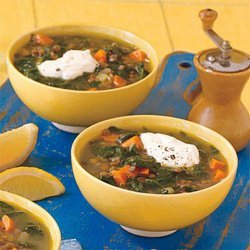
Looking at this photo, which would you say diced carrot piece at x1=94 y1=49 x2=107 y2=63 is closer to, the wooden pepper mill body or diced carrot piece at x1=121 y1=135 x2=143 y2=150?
the wooden pepper mill body

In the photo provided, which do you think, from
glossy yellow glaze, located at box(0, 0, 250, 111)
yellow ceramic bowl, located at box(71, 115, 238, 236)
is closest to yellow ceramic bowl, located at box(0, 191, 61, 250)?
yellow ceramic bowl, located at box(71, 115, 238, 236)

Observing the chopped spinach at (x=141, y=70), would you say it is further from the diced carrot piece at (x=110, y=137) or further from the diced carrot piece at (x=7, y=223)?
the diced carrot piece at (x=7, y=223)

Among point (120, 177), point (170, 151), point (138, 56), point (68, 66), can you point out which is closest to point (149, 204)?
point (120, 177)

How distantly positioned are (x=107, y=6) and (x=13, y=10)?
0.38m

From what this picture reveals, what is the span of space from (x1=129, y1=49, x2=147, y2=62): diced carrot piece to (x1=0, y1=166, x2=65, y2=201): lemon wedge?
541 millimetres

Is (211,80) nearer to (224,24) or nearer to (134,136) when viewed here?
(134,136)

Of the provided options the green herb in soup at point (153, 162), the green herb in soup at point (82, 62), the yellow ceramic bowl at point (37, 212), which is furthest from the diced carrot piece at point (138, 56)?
the yellow ceramic bowl at point (37, 212)

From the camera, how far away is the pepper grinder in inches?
80.2

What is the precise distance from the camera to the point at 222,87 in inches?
81.2

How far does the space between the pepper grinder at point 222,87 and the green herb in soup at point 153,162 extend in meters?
0.17

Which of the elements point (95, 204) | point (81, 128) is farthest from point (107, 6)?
point (95, 204)

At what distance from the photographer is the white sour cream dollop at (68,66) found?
83.5 inches

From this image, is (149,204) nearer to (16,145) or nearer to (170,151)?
(170,151)

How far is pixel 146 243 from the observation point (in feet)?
5.91
